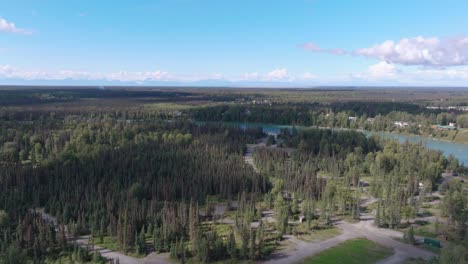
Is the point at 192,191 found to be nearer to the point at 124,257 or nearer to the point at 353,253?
the point at 124,257

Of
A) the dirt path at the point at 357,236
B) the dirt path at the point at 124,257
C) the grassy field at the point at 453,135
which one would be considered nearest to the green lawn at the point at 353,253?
the dirt path at the point at 357,236

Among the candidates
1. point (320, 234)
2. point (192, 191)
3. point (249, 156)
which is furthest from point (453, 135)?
point (192, 191)

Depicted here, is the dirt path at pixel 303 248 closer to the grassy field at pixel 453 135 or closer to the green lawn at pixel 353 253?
the green lawn at pixel 353 253

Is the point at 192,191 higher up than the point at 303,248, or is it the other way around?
the point at 192,191

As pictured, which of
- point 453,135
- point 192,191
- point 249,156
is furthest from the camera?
point 453,135

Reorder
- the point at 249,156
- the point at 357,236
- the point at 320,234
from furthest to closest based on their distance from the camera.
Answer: the point at 249,156 < the point at 320,234 < the point at 357,236

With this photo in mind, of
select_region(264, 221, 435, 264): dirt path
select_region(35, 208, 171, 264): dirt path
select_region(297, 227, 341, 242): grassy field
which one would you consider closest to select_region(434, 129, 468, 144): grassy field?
select_region(264, 221, 435, 264): dirt path

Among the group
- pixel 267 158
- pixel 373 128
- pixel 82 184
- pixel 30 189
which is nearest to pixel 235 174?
pixel 267 158

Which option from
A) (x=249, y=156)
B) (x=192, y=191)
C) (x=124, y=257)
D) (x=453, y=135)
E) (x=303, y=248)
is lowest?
(x=124, y=257)

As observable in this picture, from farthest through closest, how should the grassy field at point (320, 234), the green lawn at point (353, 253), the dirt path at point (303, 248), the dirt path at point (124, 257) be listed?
the grassy field at point (320, 234) → the green lawn at point (353, 253) → the dirt path at point (303, 248) → the dirt path at point (124, 257)

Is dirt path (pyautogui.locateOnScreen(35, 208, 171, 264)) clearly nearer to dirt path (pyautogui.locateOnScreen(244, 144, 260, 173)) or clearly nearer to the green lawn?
the green lawn
